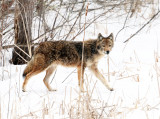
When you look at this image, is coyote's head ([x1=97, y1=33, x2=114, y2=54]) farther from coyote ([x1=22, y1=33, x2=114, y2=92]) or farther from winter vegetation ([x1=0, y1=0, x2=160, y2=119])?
winter vegetation ([x1=0, y1=0, x2=160, y2=119])

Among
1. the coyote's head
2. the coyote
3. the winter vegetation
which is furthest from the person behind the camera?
the coyote's head

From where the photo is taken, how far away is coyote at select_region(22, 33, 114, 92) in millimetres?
5242

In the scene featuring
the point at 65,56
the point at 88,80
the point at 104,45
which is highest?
the point at 104,45

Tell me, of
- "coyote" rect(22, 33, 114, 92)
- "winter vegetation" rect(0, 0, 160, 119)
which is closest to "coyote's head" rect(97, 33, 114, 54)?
"coyote" rect(22, 33, 114, 92)

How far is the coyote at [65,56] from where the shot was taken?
5.24 m

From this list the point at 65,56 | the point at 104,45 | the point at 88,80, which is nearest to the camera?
the point at 65,56

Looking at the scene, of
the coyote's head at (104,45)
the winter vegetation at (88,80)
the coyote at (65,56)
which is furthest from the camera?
the coyote's head at (104,45)

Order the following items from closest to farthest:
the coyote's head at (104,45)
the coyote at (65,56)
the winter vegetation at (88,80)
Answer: the winter vegetation at (88,80), the coyote at (65,56), the coyote's head at (104,45)

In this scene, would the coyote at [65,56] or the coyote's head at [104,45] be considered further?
the coyote's head at [104,45]

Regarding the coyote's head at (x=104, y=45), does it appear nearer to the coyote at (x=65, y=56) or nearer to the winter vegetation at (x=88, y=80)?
the coyote at (x=65, y=56)

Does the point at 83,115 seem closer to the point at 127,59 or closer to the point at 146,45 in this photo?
the point at 127,59

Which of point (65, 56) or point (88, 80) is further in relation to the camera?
point (88, 80)

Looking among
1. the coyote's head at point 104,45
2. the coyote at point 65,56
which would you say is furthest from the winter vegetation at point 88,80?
the coyote's head at point 104,45

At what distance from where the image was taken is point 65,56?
17.9 feet
